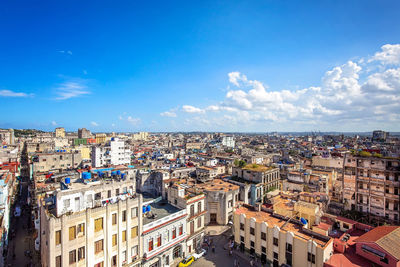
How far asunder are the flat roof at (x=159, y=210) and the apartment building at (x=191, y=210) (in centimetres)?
A: 114

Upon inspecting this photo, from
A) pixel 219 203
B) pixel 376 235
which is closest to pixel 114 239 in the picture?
pixel 219 203

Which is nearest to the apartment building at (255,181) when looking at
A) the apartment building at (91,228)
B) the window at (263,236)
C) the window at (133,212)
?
the window at (263,236)

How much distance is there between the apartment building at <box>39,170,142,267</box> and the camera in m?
22.3

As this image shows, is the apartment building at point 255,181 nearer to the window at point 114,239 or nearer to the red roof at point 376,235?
the red roof at point 376,235

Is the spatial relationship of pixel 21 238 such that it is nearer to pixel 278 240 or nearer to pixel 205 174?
pixel 205 174

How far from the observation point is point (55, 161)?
78812 mm

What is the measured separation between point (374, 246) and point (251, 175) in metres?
32.0

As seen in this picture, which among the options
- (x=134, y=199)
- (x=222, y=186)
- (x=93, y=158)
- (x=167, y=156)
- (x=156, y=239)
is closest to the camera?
(x=134, y=199)

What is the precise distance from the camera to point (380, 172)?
141ft

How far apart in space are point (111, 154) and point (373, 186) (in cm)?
8836

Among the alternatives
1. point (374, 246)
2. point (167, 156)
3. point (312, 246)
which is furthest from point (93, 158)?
point (374, 246)

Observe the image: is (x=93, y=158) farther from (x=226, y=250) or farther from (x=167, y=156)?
(x=226, y=250)

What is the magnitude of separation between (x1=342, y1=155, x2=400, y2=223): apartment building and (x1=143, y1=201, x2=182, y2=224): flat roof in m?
40.1

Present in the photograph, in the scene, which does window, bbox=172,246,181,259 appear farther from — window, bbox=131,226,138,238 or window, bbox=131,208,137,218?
window, bbox=131,208,137,218
